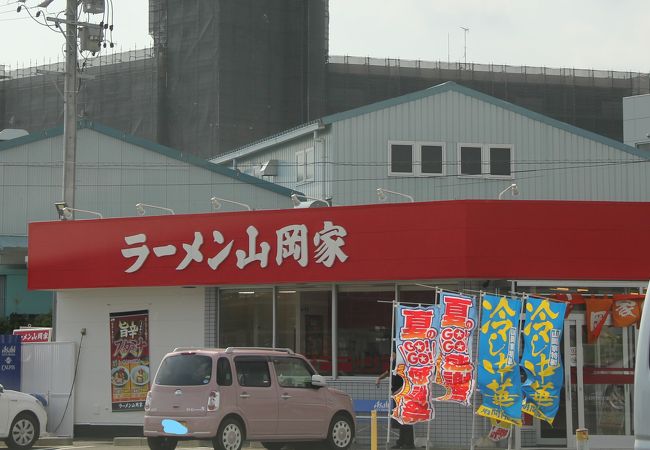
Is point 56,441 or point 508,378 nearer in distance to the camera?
point 508,378

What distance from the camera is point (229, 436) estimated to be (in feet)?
58.2

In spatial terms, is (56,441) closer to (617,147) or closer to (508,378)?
(508,378)

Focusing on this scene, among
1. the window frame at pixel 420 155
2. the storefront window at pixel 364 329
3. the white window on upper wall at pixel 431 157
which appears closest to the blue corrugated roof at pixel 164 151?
the window frame at pixel 420 155

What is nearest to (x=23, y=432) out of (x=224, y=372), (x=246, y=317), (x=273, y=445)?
(x=246, y=317)

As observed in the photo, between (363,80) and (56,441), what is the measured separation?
1439 inches

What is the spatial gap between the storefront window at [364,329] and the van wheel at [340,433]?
214cm

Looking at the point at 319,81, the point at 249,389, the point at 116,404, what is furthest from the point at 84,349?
the point at 319,81

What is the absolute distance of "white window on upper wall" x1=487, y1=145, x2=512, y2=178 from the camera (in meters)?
38.4

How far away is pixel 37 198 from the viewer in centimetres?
4022

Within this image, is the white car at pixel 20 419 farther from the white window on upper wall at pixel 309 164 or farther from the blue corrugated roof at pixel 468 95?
the white window on upper wall at pixel 309 164

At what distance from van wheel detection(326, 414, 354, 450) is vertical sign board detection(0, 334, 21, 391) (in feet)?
29.1

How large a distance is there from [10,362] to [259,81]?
32.3 m

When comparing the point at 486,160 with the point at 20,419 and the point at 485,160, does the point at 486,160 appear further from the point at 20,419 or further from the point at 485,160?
the point at 20,419

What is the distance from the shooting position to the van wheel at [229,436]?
57.7ft
